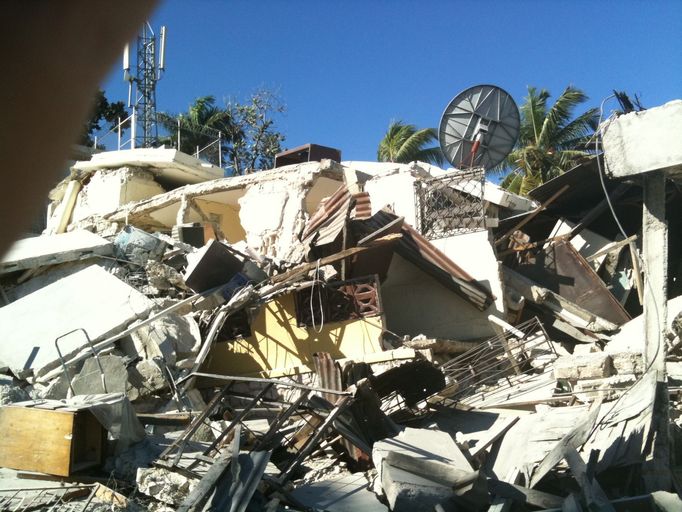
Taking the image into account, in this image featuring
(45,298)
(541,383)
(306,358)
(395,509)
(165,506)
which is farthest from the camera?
(306,358)

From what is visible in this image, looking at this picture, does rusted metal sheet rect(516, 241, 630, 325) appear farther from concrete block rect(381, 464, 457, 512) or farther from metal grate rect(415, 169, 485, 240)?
concrete block rect(381, 464, 457, 512)

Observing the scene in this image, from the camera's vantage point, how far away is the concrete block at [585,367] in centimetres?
794

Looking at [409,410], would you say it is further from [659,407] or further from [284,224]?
[284,224]

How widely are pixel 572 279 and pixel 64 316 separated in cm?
936

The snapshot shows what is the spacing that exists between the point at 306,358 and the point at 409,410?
8.34 ft

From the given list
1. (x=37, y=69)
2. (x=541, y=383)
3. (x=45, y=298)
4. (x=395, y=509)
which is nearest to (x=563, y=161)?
(x=541, y=383)

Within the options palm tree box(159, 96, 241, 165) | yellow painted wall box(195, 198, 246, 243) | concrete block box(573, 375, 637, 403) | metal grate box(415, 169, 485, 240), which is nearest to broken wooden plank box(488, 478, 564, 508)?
concrete block box(573, 375, 637, 403)

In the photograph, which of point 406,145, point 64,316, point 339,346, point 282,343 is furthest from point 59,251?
point 406,145

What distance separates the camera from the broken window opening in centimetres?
1048

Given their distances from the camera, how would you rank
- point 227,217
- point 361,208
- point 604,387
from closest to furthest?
point 604,387 < point 361,208 < point 227,217

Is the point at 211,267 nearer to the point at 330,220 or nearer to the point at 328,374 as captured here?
the point at 330,220

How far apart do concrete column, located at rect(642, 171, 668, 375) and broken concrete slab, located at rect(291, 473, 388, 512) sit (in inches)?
119

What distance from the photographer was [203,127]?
105ft

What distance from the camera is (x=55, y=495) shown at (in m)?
5.62
